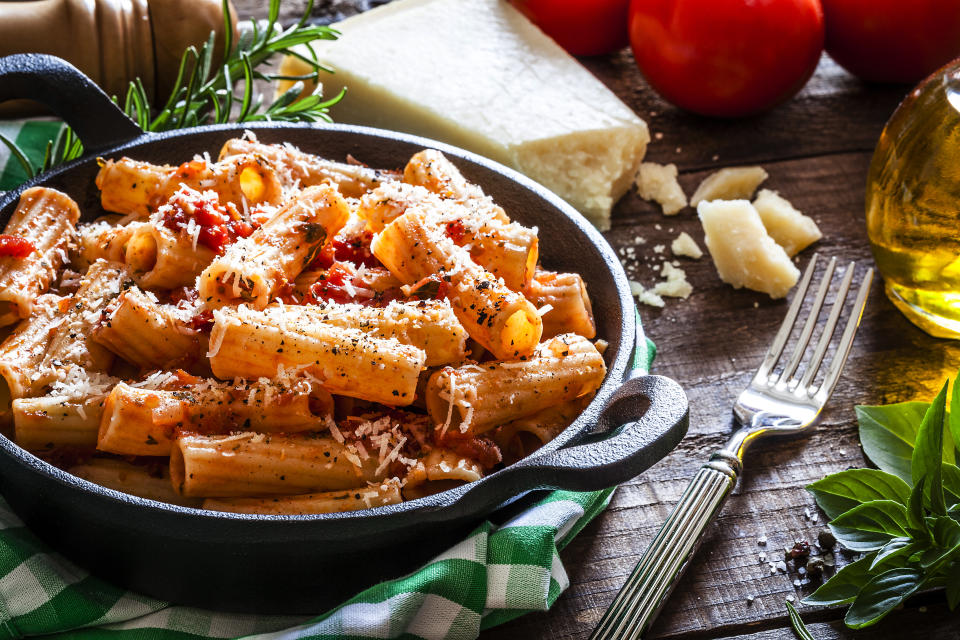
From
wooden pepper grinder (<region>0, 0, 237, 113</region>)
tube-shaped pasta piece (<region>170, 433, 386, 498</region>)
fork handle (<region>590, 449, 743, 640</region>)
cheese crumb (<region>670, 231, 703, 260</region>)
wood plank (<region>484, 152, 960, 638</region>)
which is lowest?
wood plank (<region>484, 152, 960, 638</region>)

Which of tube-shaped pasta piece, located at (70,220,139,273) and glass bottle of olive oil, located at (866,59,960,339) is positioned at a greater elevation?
tube-shaped pasta piece, located at (70,220,139,273)

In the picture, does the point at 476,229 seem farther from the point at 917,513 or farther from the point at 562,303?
the point at 917,513

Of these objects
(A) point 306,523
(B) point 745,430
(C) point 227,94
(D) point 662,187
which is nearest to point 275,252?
(A) point 306,523

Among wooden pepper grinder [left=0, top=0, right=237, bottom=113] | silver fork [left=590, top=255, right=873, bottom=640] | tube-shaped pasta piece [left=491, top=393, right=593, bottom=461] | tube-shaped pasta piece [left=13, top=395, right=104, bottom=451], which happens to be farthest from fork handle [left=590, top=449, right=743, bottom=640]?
wooden pepper grinder [left=0, top=0, right=237, bottom=113]

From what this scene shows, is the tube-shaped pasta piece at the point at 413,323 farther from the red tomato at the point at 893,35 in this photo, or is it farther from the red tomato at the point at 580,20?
the red tomato at the point at 893,35

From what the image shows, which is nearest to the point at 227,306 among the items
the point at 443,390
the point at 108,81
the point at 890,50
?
the point at 443,390

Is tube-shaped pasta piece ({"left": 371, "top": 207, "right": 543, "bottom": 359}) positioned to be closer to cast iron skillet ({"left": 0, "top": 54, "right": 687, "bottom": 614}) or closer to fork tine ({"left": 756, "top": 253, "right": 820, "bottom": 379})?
cast iron skillet ({"left": 0, "top": 54, "right": 687, "bottom": 614})

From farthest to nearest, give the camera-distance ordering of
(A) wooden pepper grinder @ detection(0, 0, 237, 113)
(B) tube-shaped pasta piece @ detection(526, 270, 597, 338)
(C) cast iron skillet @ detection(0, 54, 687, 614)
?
(A) wooden pepper grinder @ detection(0, 0, 237, 113) < (B) tube-shaped pasta piece @ detection(526, 270, 597, 338) < (C) cast iron skillet @ detection(0, 54, 687, 614)
